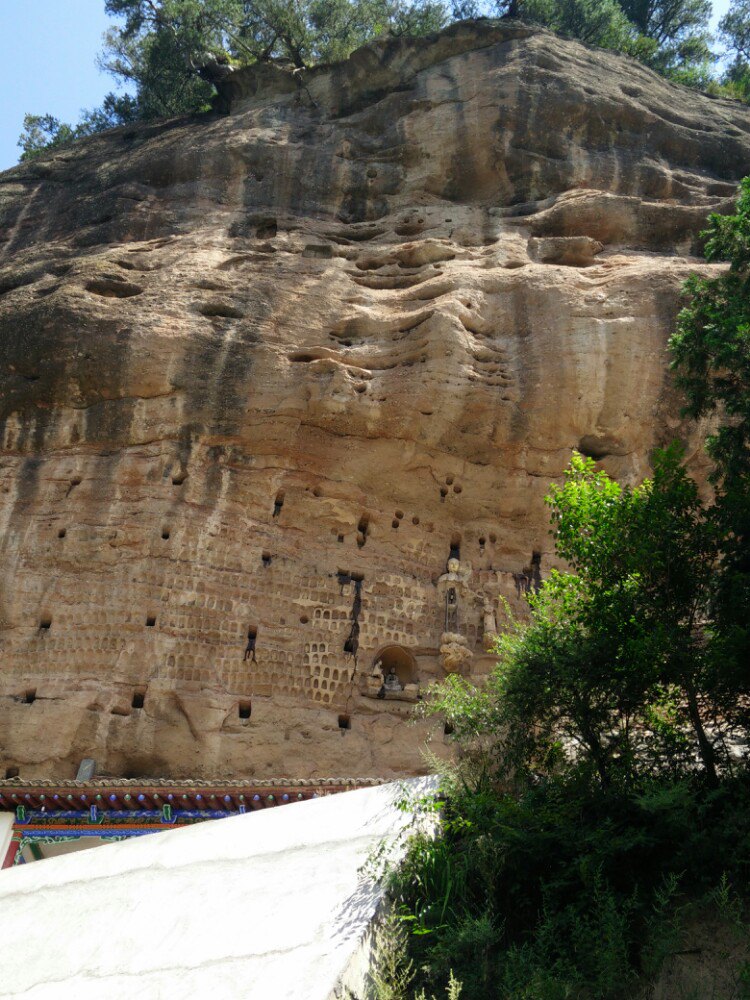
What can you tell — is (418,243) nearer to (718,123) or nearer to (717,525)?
(718,123)

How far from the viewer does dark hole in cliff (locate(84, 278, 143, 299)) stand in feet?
52.5

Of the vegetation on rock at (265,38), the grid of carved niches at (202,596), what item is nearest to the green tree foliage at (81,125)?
the vegetation on rock at (265,38)

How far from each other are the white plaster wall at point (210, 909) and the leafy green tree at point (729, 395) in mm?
2757

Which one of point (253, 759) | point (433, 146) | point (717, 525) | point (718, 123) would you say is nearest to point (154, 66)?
point (433, 146)

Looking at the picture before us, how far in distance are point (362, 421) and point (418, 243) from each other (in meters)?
3.90

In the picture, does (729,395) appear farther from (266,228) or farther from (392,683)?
(266,228)

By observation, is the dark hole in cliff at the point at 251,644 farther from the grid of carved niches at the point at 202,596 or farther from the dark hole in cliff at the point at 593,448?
the dark hole in cliff at the point at 593,448

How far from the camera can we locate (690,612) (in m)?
8.83

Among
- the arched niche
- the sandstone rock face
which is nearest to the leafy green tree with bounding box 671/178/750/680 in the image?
the sandstone rock face

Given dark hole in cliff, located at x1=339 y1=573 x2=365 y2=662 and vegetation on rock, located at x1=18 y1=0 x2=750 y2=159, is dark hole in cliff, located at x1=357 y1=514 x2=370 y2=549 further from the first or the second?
vegetation on rock, located at x1=18 y1=0 x2=750 y2=159

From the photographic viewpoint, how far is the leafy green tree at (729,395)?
8.44m

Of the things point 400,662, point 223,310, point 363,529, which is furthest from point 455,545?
point 223,310

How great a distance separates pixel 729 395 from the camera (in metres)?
10.4

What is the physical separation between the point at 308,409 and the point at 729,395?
21.1ft
